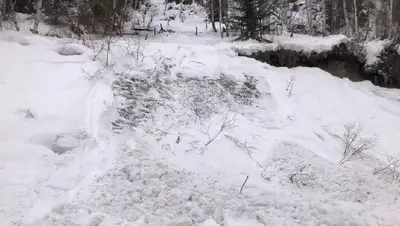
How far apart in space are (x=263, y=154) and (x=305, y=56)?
8.12 meters

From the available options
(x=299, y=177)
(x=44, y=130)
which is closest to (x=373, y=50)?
(x=299, y=177)

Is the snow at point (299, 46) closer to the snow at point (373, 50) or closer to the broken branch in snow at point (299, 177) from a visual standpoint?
the snow at point (373, 50)

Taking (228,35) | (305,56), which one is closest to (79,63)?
(305,56)

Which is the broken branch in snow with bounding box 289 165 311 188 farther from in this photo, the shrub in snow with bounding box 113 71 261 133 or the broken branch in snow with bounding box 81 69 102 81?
the broken branch in snow with bounding box 81 69 102 81

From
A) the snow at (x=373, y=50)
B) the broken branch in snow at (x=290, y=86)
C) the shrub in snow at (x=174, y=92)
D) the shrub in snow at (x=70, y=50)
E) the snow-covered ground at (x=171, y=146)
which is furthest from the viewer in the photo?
the snow at (x=373, y=50)

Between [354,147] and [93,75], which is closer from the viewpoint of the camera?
[354,147]

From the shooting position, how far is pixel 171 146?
5773 mm

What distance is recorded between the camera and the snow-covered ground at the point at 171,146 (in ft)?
13.7

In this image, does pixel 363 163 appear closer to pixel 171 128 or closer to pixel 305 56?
pixel 171 128

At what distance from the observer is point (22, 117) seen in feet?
17.2

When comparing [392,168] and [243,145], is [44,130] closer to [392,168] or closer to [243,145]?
[243,145]

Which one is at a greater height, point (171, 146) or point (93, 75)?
point (93, 75)

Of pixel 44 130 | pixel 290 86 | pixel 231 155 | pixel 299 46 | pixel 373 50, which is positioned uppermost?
pixel 299 46

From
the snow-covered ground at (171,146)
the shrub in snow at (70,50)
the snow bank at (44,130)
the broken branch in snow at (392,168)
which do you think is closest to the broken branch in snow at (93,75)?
the snow-covered ground at (171,146)
